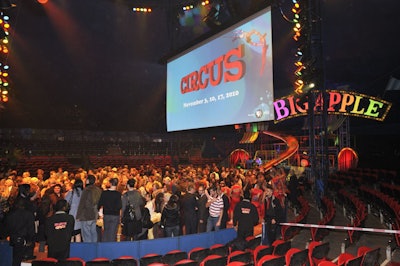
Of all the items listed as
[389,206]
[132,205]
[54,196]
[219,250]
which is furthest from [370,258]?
[54,196]

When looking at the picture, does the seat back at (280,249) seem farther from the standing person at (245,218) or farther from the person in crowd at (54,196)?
the person in crowd at (54,196)

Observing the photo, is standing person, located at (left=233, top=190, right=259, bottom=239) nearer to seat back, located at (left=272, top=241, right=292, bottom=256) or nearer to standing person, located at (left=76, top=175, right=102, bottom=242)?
seat back, located at (left=272, top=241, right=292, bottom=256)

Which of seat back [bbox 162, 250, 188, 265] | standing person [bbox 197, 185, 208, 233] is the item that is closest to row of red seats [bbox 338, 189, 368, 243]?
standing person [bbox 197, 185, 208, 233]

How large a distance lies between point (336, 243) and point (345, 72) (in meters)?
25.1

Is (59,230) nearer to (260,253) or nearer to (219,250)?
(219,250)

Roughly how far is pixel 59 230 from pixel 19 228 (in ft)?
A: 3.11

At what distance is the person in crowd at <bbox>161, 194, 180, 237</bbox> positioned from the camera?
686 cm

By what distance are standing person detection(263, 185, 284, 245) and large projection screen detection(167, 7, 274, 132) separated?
3706mm

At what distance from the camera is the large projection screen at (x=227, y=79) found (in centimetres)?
1061

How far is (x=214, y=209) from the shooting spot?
7.77m

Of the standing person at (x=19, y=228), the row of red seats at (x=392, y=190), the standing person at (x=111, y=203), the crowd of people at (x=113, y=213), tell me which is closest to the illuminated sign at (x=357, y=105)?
the row of red seats at (x=392, y=190)

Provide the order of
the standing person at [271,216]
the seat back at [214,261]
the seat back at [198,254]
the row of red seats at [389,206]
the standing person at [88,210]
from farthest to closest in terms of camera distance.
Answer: the row of red seats at [389,206] → the standing person at [271,216] → the standing person at [88,210] → the seat back at [198,254] → the seat back at [214,261]

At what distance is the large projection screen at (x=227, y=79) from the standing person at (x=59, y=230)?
6.94m

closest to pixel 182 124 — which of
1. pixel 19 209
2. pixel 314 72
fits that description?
pixel 314 72
